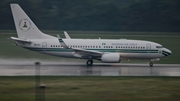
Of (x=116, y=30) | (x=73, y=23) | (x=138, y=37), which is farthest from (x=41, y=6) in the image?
(x=138, y=37)

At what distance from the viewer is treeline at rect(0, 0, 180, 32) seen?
2128 inches

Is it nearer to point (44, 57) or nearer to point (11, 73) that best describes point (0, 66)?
point (11, 73)

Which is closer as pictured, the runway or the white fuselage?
the runway

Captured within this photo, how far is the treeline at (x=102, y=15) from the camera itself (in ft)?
177

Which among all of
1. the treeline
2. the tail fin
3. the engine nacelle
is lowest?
the engine nacelle

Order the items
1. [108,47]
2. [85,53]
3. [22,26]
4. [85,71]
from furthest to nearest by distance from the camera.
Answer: [22,26] → [108,47] → [85,53] → [85,71]

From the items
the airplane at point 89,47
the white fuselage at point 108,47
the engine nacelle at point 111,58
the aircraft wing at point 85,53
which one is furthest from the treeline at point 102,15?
the engine nacelle at point 111,58

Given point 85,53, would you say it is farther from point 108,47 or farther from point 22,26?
point 22,26

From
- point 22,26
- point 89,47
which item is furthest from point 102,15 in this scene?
point 22,26

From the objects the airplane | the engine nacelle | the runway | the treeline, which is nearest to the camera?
the runway

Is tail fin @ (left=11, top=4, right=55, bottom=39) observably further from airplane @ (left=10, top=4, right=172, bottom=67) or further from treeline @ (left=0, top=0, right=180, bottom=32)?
treeline @ (left=0, top=0, right=180, bottom=32)

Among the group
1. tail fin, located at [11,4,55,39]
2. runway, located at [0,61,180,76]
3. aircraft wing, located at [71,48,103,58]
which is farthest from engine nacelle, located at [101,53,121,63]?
tail fin, located at [11,4,55,39]

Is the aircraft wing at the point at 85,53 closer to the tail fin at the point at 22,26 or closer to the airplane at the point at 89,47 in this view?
the airplane at the point at 89,47

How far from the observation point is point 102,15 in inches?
2206
